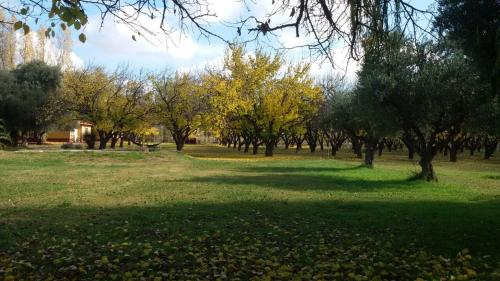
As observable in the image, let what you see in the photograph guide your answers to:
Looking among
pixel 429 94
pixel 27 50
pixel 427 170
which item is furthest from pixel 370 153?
pixel 27 50

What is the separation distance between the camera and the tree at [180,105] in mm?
44500

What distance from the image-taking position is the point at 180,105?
146ft

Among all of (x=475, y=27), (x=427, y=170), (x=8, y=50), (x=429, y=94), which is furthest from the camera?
(x=8, y=50)

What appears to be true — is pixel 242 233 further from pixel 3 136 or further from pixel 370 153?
pixel 370 153

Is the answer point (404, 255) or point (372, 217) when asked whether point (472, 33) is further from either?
point (372, 217)

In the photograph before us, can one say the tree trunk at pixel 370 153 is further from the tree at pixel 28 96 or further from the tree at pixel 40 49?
the tree at pixel 40 49

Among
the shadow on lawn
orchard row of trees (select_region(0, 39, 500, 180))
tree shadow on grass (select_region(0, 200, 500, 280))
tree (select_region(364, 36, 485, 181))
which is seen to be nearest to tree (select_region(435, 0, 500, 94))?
the shadow on lawn

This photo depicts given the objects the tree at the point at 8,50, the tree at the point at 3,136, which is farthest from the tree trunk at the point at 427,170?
the tree at the point at 8,50

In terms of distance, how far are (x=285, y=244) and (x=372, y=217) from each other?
3290mm

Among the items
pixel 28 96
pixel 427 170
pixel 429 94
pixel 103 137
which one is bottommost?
pixel 427 170

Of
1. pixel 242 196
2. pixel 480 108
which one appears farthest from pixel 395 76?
pixel 242 196

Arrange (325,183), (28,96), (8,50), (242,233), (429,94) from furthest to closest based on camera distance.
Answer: (8,50)
(28,96)
(325,183)
(429,94)
(242,233)

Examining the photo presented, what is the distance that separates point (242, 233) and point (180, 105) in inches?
1474

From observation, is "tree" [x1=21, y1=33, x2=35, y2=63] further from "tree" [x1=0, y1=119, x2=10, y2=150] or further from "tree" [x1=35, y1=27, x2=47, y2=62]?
"tree" [x1=0, y1=119, x2=10, y2=150]
